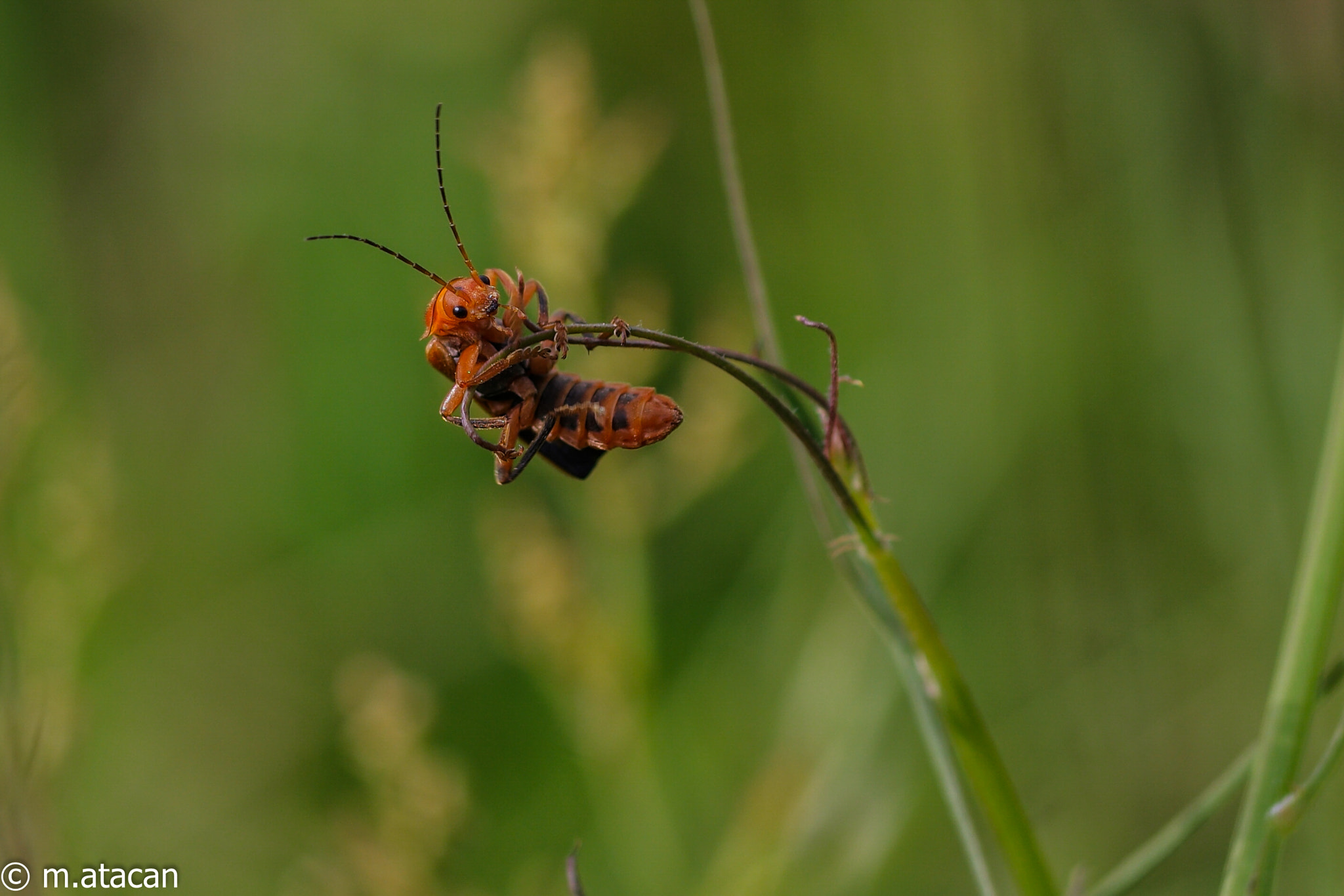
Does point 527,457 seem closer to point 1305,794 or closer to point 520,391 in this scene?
point 520,391

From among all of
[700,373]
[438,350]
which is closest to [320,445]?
[700,373]

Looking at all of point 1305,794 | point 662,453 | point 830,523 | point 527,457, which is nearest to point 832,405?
point 830,523

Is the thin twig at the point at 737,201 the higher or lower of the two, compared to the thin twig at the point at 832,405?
higher

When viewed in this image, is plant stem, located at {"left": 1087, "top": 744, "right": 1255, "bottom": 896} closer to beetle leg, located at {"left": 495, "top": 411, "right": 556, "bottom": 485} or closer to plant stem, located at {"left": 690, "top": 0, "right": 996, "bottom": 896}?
plant stem, located at {"left": 690, "top": 0, "right": 996, "bottom": 896}

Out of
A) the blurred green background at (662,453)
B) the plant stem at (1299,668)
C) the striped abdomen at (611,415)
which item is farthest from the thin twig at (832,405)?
the blurred green background at (662,453)

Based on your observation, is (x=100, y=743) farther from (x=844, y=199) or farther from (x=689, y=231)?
(x=844, y=199)

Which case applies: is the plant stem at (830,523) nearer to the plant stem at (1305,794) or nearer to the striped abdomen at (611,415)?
the striped abdomen at (611,415)

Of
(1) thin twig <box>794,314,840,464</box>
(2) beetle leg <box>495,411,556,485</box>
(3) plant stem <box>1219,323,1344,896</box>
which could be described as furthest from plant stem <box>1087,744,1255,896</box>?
Result: (2) beetle leg <box>495,411,556,485</box>
